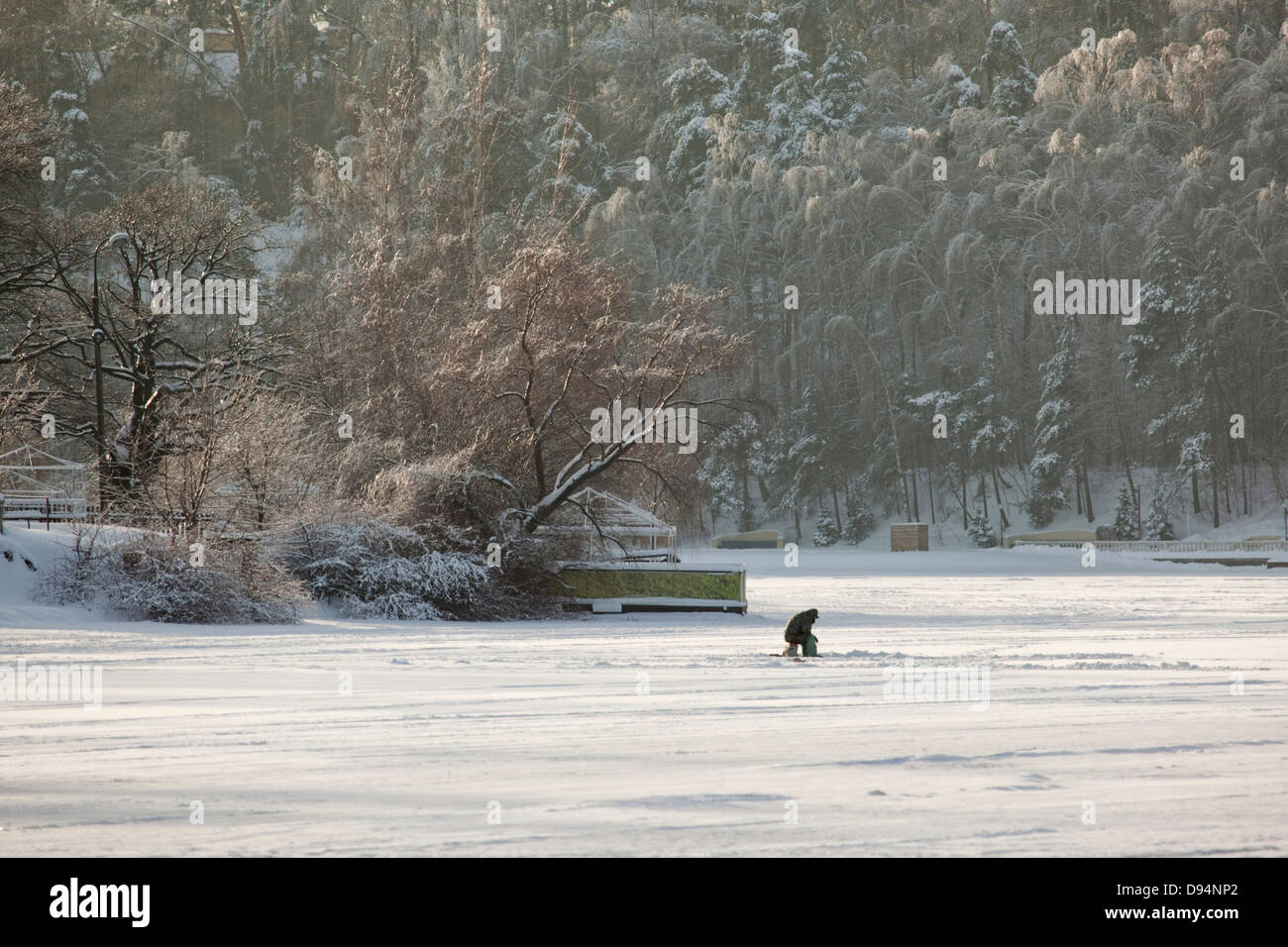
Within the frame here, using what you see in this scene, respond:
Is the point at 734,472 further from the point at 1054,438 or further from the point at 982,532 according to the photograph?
the point at 1054,438

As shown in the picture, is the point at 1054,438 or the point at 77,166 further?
the point at 77,166

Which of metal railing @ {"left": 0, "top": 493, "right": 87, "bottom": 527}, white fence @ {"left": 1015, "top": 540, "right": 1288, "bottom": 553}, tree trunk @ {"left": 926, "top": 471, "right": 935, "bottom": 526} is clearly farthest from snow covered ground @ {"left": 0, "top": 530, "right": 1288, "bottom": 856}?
tree trunk @ {"left": 926, "top": 471, "right": 935, "bottom": 526}

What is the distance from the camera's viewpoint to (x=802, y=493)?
201ft

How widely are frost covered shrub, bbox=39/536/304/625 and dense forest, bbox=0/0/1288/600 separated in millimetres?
1244

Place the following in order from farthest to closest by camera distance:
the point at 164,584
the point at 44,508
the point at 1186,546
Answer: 1. the point at 1186,546
2. the point at 44,508
3. the point at 164,584

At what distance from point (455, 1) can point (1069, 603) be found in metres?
60.1

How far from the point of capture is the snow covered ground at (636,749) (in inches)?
244

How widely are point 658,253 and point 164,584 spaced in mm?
45388

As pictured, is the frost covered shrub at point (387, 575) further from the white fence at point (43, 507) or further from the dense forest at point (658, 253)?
the white fence at point (43, 507)

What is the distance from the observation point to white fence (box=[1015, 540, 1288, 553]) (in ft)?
146

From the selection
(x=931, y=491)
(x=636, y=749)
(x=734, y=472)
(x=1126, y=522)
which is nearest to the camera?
(x=636, y=749)

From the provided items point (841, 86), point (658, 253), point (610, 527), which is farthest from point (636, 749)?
point (841, 86)

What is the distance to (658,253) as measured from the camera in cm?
6241
